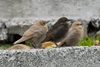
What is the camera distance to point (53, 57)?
8.64ft

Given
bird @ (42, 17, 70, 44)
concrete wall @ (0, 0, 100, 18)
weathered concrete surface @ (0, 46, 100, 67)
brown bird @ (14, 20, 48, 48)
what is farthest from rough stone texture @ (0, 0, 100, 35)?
Answer: weathered concrete surface @ (0, 46, 100, 67)

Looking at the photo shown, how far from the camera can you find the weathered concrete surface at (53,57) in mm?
2574

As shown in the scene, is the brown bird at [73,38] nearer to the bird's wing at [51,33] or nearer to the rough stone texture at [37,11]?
the bird's wing at [51,33]

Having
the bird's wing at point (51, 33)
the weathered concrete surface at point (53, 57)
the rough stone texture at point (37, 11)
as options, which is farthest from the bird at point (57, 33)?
the rough stone texture at point (37, 11)

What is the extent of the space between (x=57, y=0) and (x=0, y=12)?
46.5 inches

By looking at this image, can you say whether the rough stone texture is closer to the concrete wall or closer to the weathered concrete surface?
the concrete wall

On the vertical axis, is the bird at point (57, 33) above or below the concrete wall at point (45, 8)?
above

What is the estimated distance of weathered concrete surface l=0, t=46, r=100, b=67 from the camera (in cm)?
257

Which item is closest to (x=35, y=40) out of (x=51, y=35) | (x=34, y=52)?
(x=51, y=35)

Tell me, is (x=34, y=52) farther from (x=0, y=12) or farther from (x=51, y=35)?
(x=0, y=12)

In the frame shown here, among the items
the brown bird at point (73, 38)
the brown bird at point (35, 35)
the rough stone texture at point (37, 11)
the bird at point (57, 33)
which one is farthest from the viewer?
the rough stone texture at point (37, 11)

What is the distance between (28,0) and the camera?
18.1 feet

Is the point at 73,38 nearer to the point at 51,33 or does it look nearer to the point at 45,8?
the point at 51,33

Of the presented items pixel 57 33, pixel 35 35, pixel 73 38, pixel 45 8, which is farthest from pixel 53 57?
pixel 45 8
